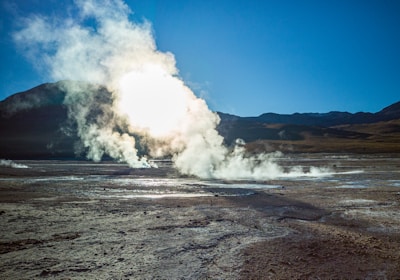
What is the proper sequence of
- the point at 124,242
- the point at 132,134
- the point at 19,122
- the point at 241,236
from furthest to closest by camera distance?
the point at 19,122, the point at 132,134, the point at 241,236, the point at 124,242

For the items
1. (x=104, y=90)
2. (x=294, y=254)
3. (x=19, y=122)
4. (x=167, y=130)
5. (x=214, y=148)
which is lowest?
(x=294, y=254)

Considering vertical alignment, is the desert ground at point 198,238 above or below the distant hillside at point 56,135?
below

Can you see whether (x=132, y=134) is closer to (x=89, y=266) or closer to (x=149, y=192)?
(x=149, y=192)

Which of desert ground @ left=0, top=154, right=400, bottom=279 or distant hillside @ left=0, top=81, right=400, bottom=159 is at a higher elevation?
distant hillside @ left=0, top=81, right=400, bottom=159

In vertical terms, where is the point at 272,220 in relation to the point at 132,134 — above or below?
below

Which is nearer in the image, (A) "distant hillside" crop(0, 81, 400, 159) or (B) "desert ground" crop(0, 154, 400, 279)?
(B) "desert ground" crop(0, 154, 400, 279)

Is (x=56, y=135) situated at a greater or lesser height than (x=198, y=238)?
greater

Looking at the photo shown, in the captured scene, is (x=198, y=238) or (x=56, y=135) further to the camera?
(x=56, y=135)

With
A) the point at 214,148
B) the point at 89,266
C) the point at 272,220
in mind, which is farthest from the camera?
the point at 214,148

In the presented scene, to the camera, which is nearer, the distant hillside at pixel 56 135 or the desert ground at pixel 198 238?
the desert ground at pixel 198 238

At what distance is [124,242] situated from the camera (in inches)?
476

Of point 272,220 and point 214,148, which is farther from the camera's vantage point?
point 214,148

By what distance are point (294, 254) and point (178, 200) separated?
1211 cm

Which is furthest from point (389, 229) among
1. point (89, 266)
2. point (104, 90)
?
point (104, 90)
